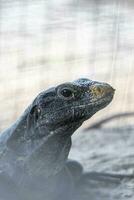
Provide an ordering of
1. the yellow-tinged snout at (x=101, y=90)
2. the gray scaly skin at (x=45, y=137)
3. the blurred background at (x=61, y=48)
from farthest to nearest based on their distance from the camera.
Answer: the blurred background at (x=61, y=48)
the gray scaly skin at (x=45, y=137)
the yellow-tinged snout at (x=101, y=90)

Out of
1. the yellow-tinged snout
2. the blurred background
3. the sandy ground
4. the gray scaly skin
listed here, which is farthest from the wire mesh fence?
the yellow-tinged snout

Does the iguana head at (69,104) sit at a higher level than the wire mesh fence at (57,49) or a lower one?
higher

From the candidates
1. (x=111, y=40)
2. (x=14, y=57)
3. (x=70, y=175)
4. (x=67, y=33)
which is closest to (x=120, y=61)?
(x=111, y=40)

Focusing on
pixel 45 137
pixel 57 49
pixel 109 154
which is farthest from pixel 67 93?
pixel 57 49

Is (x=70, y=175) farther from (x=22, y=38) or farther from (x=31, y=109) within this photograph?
(x=22, y=38)

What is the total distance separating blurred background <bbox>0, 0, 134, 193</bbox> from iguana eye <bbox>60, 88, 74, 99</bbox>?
290 cm

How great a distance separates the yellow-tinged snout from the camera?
4.24 metres

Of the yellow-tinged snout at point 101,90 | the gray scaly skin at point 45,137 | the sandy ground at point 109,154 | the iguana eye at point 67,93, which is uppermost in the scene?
the yellow-tinged snout at point 101,90

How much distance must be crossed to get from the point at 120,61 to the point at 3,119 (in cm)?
148

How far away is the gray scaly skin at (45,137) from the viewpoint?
171 inches

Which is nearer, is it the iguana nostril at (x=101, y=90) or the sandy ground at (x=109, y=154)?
the iguana nostril at (x=101, y=90)

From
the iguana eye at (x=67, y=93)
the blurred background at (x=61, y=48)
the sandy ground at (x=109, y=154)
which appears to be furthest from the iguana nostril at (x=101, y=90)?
the blurred background at (x=61, y=48)

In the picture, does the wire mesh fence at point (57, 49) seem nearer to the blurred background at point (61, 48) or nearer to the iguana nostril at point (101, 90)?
the blurred background at point (61, 48)

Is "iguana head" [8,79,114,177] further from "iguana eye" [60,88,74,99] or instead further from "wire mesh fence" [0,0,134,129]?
"wire mesh fence" [0,0,134,129]
